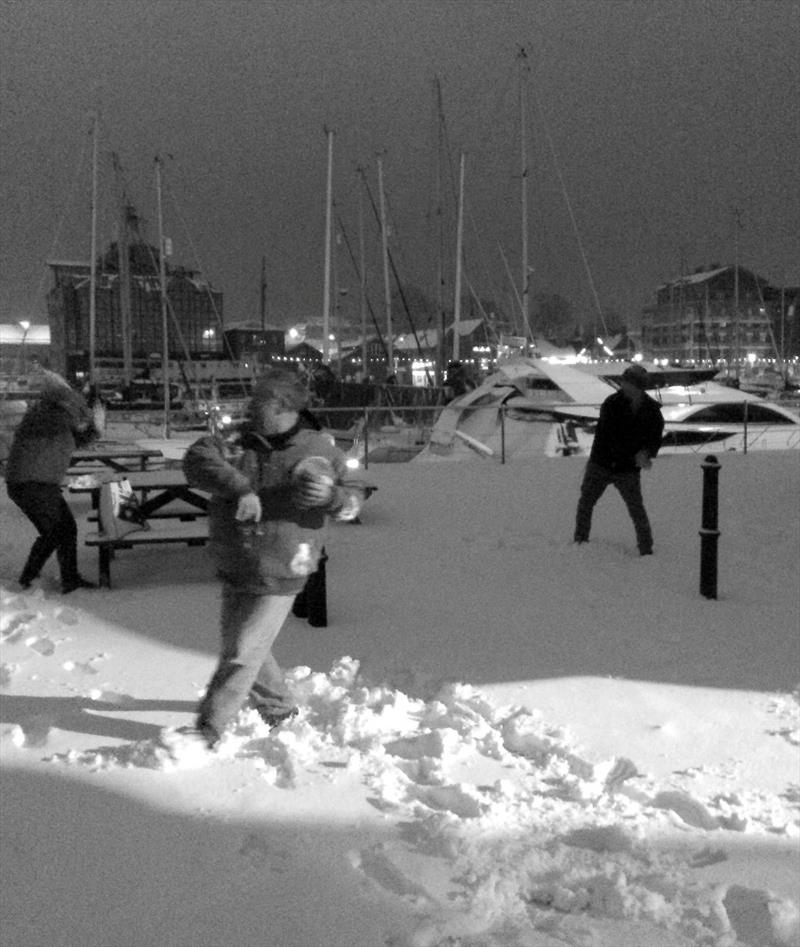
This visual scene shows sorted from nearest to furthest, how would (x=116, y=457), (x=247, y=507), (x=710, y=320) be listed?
(x=247, y=507) < (x=116, y=457) < (x=710, y=320)

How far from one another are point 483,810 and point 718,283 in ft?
329

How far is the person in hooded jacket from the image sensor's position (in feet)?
13.6

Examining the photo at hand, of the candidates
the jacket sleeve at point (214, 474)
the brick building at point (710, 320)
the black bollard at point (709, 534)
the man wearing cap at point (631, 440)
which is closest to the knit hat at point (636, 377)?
the man wearing cap at point (631, 440)

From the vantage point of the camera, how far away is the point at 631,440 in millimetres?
8516

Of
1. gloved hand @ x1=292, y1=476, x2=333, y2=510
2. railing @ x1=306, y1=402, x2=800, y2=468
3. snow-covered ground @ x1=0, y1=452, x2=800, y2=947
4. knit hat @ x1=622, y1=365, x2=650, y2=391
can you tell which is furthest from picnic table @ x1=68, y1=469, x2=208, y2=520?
railing @ x1=306, y1=402, x2=800, y2=468

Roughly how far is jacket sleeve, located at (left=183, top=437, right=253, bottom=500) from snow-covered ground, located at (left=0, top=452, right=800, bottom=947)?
1203 millimetres

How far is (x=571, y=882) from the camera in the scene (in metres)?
3.40

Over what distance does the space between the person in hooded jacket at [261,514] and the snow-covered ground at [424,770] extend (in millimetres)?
420

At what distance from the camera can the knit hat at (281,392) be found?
13.7 ft

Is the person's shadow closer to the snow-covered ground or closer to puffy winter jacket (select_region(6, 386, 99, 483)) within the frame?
the snow-covered ground

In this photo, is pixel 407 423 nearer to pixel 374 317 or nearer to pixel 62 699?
pixel 374 317

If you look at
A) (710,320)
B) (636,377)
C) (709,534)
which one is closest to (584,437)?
(636,377)

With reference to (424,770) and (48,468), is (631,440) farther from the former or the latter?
(424,770)

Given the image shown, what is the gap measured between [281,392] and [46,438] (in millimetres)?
3732
